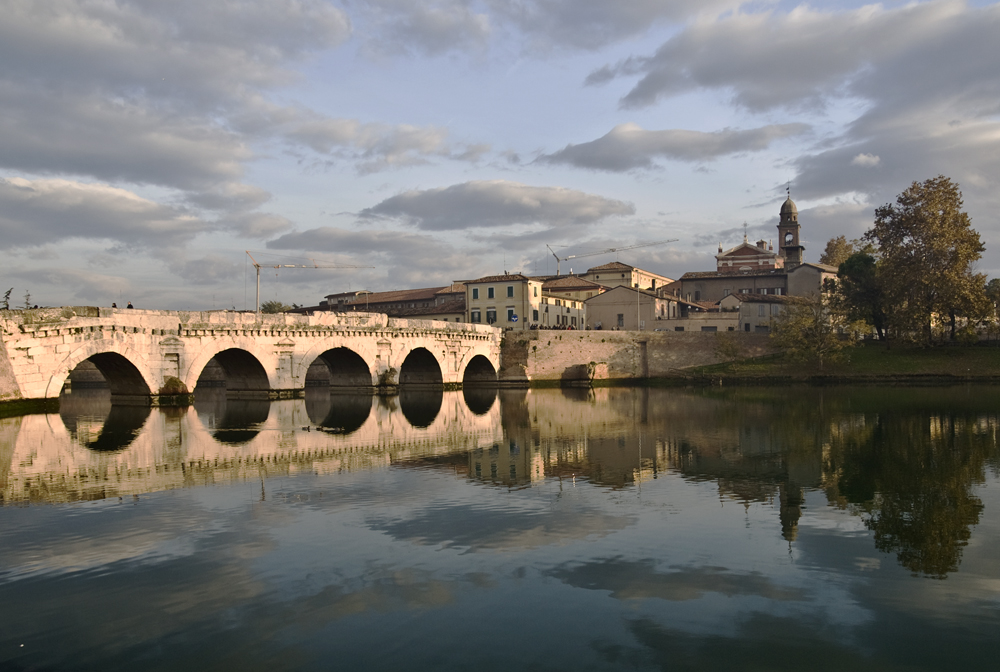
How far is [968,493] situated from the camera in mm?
15859

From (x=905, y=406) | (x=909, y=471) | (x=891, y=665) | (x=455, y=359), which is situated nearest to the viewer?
(x=891, y=665)

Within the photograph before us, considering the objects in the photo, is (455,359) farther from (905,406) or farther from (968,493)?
(968,493)

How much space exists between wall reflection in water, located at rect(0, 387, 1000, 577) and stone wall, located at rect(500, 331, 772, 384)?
A: 2309cm

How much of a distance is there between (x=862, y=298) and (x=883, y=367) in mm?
7693

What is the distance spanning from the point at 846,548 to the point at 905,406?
28.6 metres

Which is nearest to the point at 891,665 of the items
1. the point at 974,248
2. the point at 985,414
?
the point at 985,414

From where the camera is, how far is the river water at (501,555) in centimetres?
832

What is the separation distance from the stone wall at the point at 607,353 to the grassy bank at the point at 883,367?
1.63 metres

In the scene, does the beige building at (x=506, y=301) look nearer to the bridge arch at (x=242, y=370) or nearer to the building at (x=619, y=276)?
the building at (x=619, y=276)

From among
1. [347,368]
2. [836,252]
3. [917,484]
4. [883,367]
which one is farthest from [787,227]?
[917,484]

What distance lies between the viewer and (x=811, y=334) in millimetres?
61000

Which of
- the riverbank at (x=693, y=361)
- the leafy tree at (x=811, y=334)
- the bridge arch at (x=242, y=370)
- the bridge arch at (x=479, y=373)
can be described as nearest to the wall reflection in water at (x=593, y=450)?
the bridge arch at (x=242, y=370)

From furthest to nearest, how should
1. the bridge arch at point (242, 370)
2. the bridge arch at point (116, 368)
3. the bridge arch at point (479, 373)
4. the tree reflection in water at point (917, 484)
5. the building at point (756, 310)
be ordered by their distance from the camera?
the building at point (756, 310), the bridge arch at point (479, 373), the bridge arch at point (242, 370), the bridge arch at point (116, 368), the tree reflection in water at point (917, 484)

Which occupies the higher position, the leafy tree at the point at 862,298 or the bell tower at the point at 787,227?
the bell tower at the point at 787,227
